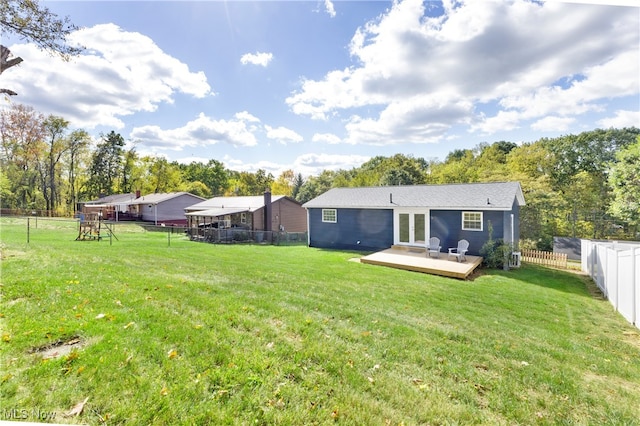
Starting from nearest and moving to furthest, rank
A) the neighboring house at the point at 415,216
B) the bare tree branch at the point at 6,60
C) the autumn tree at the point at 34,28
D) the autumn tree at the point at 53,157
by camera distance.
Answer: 1. the bare tree branch at the point at 6,60
2. the autumn tree at the point at 34,28
3. the neighboring house at the point at 415,216
4. the autumn tree at the point at 53,157

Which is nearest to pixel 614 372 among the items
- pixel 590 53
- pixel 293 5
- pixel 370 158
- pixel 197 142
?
pixel 590 53

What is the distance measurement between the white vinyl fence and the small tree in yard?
8.61 feet

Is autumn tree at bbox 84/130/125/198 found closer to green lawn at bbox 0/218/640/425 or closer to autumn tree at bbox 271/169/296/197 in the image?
autumn tree at bbox 271/169/296/197

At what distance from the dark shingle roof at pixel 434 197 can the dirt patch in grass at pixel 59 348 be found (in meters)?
12.5

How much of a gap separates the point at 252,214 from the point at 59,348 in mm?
19461

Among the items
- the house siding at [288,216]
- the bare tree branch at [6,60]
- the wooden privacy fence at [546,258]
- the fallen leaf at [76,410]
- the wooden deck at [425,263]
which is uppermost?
the bare tree branch at [6,60]

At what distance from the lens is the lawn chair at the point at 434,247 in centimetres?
1159

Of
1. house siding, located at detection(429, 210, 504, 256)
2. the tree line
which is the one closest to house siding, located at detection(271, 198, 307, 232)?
house siding, located at detection(429, 210, 504, 256)

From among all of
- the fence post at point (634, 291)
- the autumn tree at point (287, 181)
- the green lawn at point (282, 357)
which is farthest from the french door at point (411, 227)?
the autumn tree at point (287, 181)

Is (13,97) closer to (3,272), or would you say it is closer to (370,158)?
(3,272)

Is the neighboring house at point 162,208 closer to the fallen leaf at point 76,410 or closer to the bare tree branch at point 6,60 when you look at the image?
the bare tree branch at point 6,60

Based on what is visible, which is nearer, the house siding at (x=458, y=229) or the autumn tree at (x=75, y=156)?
the house siding at (x=458, y=229)

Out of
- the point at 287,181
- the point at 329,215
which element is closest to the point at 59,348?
the point at 329,215

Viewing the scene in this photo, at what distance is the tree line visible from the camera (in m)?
15.7
